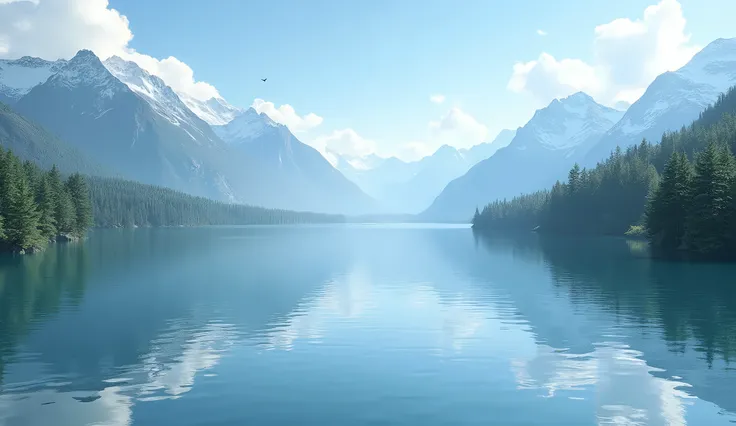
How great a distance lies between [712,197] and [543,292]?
53.9 metres

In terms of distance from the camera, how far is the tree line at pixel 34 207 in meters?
112

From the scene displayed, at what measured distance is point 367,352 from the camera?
120ft

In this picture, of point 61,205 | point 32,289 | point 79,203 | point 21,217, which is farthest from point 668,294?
point 79,203

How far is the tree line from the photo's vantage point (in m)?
112

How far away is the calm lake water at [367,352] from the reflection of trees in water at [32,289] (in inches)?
13.0

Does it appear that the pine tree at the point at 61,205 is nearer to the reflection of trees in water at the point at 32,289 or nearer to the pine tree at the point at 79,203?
the pine tree at the point at 79,203

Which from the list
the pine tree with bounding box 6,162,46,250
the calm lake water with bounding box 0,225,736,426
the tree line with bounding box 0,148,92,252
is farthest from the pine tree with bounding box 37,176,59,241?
the calm lake water with bounding box 0,225,736,426

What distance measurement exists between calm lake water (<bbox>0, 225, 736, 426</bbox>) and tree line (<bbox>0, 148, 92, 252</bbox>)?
153 feet

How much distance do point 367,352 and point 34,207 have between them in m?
106

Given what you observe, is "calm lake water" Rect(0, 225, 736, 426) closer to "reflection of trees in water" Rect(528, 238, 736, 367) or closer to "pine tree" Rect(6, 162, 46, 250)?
"reflection of trees in water" Rect(528, 238, 736, 367)

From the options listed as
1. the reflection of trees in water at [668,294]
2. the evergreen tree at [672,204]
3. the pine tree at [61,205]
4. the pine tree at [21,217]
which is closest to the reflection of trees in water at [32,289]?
the pine tree at [21,217]

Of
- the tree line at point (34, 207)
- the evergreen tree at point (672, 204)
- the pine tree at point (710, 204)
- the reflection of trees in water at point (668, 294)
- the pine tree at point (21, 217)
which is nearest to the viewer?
the reflection of trees in water at point (668, 294)

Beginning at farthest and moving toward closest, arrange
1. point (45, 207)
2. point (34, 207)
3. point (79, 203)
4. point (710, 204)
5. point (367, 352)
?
point (79, 203), point (45, 207), point (34, 207), point (710, 204), point (367, 352)

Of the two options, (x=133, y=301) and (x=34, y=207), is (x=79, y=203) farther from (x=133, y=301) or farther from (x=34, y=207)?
(x=133, y=301)
